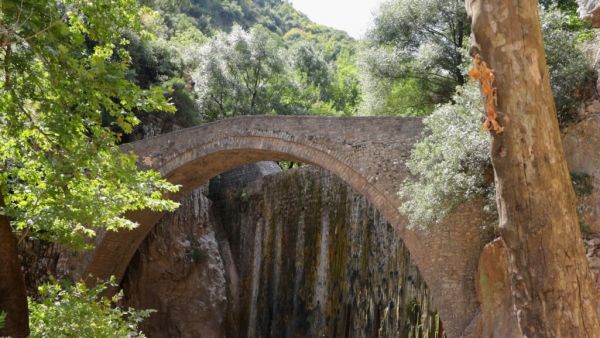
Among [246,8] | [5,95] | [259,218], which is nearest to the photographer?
[5,95]

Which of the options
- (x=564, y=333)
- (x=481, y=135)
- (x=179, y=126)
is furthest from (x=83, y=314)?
(x=179, y=126)

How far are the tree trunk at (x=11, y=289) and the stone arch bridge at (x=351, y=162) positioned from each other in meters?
1.29

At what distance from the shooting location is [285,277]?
46.2 ft

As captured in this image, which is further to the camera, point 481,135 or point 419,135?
point 419,135

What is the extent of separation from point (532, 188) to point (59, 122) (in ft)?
11.3

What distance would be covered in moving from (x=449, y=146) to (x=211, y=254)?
28.7 feet

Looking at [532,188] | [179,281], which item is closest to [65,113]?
[532,188]

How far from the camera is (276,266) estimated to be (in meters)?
14.4

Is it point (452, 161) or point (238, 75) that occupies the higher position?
point (238, 75)

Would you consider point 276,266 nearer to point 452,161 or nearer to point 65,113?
point 452,161

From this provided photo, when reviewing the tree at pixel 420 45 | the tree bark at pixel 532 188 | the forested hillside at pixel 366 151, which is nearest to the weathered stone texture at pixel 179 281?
the forested hillside at pixel 366 151

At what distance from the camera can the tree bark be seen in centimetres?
367

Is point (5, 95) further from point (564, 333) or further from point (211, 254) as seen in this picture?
point (211, 254)

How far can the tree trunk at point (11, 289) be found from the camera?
4.95m
